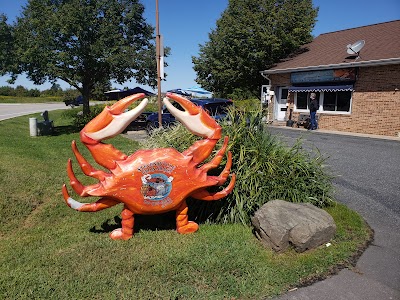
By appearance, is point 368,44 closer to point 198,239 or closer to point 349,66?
point 349,66

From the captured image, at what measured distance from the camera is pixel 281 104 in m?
18.3

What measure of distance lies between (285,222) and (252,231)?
65 centimetres

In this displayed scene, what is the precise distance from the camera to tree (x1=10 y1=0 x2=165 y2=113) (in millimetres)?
11602

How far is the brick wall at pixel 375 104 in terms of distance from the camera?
13.0 metres

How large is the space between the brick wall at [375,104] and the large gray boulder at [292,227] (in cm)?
1136

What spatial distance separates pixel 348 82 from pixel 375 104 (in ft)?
5.17

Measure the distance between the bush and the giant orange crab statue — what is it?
77 cm

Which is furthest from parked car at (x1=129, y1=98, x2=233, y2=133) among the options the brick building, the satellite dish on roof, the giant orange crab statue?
the giant orange crab statue

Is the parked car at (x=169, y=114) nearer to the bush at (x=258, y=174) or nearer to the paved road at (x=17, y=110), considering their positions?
the bush at (x=258, y=174)

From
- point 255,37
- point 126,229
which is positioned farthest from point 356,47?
point 126,229

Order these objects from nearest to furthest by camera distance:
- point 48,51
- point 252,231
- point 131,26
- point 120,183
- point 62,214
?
point 120,183 < point 252,231 < point 62,214 < point 48,51 < point 131,26

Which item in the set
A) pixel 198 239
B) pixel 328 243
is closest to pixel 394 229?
pixel 328 243

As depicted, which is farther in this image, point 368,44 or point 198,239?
point 368,44

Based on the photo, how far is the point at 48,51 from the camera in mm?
11625
